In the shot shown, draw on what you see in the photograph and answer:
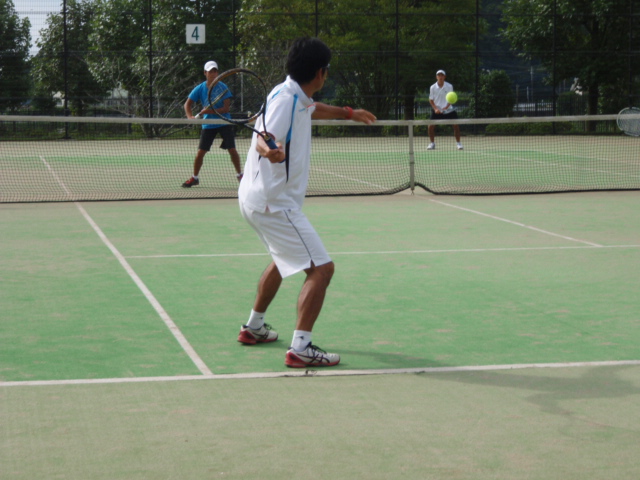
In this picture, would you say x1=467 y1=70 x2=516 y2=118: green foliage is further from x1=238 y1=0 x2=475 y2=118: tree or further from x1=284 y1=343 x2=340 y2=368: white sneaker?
x1=284 y1=343 x2=340 y2=368: white sneaker

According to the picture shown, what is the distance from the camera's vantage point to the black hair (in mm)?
4934

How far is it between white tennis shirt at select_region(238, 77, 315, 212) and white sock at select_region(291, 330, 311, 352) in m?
0.62

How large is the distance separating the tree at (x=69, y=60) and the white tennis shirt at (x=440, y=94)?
1189cm

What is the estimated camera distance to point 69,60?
2941cm

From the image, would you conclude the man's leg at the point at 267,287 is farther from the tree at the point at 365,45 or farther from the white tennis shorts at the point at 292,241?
the tree at the point at 365,45

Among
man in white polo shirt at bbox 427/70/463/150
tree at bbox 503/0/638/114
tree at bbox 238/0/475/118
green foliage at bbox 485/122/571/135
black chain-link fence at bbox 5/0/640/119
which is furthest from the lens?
green foliage at bbox 485/122/571/135

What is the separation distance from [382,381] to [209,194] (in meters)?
8.99

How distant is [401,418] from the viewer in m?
4.12

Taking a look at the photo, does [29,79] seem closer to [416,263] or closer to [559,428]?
[416,263]

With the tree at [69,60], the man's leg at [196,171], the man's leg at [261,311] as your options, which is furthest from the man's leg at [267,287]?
the tree at [69,60]

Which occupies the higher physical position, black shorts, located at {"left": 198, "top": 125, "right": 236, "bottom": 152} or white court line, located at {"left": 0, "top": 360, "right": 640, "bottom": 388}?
black shorts, located at {"left": 198, "top": 125, "right": 236, "bottom": 152}

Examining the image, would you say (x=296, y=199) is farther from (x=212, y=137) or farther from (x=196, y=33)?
(x=196, y=33)

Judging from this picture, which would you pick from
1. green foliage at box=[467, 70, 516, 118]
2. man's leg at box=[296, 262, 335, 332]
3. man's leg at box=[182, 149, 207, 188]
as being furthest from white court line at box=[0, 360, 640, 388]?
green foliage at box=[467, 70, 516, 118]

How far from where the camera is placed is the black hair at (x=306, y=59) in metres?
4.93
